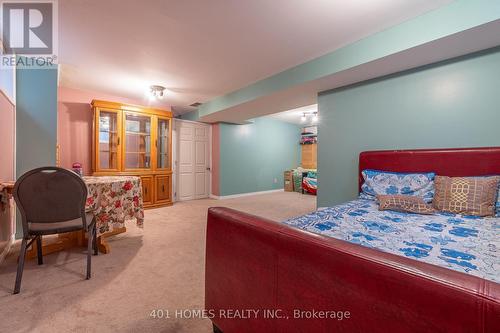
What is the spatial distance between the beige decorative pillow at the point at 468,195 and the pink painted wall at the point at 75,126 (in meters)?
5.36

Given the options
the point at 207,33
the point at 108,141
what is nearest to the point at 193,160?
the point at 108,141

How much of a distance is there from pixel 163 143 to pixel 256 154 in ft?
8.84

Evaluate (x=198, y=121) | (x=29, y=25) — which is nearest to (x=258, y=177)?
(x=198, y=121)

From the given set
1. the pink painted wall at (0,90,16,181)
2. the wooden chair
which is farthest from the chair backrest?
the pink painted wall at (0,90,16,181)

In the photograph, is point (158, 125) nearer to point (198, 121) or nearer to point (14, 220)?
point (198, 121)

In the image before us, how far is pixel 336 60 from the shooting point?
257cm

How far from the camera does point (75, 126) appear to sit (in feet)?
13.2

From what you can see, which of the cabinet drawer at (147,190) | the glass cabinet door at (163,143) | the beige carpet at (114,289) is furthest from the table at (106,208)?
the glass cabinet door at (163,143)

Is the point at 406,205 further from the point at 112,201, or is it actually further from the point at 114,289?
the point at 112,201

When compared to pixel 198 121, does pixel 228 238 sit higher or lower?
lower

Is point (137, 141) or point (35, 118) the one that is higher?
point (35, 118)

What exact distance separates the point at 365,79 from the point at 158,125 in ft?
13.1

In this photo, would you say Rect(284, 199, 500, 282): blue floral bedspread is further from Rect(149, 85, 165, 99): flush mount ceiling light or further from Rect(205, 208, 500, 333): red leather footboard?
Rect(149, 85, 165, 99): flush mount ceiling light

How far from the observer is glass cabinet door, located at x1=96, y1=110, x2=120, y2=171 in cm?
408
